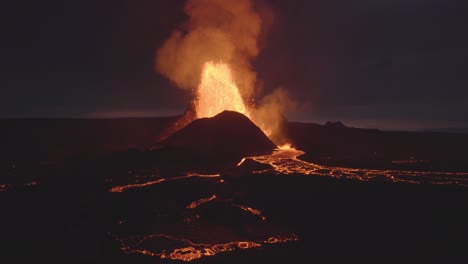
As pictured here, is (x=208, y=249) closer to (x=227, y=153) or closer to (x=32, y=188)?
(x=32, y=188)

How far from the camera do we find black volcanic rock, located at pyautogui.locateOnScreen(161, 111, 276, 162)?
43875mm

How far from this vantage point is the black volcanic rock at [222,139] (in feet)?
144

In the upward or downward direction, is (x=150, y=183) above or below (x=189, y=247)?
above

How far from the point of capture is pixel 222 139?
47781mm

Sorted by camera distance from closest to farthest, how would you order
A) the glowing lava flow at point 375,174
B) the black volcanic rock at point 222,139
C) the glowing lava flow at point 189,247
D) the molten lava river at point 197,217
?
the glowing lava flow at point 189,247 < the molten lava river at point 197,217 < the glowing lava flow at point 375,174 < the black volcanic rock at point 222,139

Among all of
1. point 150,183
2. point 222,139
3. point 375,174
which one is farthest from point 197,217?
point 222,139

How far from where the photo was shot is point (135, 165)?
122ft

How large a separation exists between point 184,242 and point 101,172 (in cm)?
2016

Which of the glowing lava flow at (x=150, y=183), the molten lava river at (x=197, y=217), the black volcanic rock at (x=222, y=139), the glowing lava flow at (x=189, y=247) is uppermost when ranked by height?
the black volcanic rock at (x=222, y=139)

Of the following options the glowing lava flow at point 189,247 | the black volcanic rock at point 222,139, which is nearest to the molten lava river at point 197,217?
the glowing lava flow at point 189,247

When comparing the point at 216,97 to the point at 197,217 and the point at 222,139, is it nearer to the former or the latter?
the point at 222,139

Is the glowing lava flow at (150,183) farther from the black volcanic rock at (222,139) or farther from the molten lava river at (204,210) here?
the black volcanic rock at (222,139)

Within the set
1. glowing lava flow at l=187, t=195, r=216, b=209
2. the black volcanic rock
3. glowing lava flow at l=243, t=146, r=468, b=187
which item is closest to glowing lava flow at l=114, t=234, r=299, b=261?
glowing lava flow at l=187, t=195, r=216, b=209

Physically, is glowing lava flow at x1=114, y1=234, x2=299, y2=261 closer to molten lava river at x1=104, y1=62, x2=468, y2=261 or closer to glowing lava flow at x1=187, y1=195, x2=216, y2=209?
molten lava river at x1=104, y1=62, x2=468, y2=261
